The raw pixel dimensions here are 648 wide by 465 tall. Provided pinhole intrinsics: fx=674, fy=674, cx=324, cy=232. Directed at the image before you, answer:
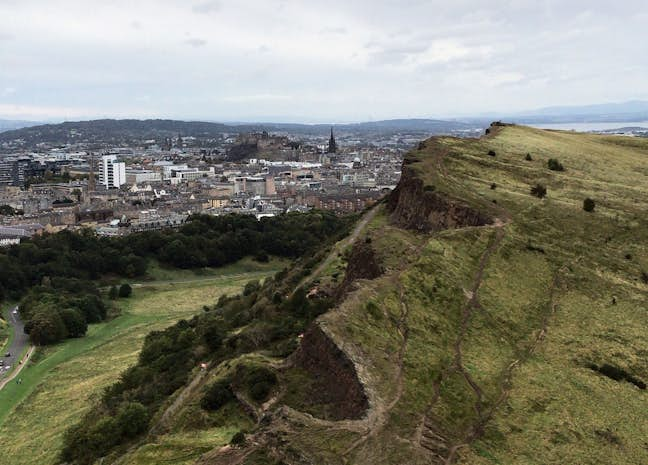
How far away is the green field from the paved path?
3.87 ft

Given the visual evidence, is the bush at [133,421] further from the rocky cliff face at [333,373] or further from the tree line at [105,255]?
the tree line at [105,255]

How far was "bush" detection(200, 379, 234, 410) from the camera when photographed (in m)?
28.5

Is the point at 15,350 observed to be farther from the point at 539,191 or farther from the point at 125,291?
the point at 539,191

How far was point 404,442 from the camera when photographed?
69.2 ft

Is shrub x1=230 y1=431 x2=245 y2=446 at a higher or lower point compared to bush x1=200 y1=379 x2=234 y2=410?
higher

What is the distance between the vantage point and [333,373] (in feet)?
82.0

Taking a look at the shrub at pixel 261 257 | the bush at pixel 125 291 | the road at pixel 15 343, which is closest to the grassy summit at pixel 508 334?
the road at pixel 15 343

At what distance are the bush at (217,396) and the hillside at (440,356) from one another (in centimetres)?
11

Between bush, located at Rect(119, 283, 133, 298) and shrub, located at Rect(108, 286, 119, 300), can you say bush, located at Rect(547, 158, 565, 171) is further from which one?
shrub, located at Rect(108, 286, 119, 300)

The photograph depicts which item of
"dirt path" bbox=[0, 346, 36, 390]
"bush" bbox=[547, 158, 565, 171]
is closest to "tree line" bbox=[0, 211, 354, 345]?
"dirt path" bbox=[0, 346, 36, 390]

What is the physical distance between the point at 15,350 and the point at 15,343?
2.69m

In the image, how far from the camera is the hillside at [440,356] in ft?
73.4

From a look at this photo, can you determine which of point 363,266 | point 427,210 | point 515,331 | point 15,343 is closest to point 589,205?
point 427,210

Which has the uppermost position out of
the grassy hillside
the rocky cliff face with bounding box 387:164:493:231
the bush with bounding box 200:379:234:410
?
the rocky cliff face with bounding box 387:164:493:231
